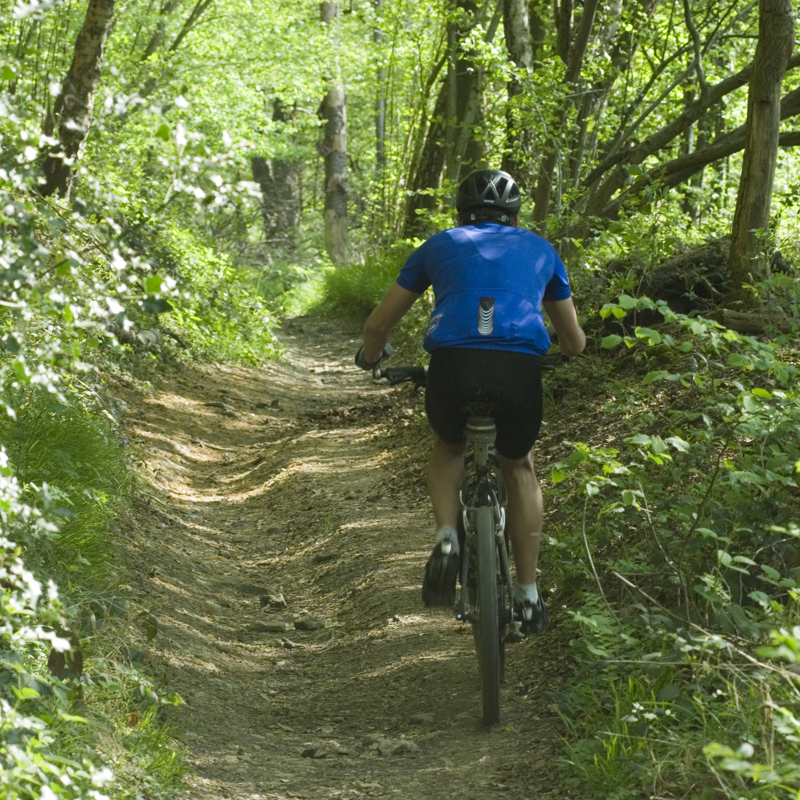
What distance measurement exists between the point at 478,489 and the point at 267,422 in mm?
6980

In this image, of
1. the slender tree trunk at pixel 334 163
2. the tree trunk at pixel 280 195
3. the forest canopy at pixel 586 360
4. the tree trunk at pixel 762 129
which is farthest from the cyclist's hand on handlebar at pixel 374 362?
the tree trunk at pixel 280 195

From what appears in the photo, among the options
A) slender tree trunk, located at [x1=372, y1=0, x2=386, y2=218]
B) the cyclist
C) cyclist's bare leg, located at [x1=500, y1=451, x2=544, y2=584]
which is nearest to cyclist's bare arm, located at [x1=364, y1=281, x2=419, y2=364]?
the cyclist

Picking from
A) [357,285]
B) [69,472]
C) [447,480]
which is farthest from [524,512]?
[357,285]

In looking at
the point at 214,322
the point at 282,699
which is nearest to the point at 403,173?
the point at 214,322

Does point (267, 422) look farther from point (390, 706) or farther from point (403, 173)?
point (403, 173)

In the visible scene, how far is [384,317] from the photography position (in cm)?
439

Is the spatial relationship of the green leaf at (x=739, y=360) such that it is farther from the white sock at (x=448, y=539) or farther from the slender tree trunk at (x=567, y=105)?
the slender tree trunk at (x=567, y=105)

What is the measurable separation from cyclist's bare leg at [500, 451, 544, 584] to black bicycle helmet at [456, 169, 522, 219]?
3.66 ft

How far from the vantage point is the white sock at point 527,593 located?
446 centimetres

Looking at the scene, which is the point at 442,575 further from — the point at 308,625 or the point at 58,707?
the point at 308,625

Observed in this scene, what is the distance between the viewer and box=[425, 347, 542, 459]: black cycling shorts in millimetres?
4020

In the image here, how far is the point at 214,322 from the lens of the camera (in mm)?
13109

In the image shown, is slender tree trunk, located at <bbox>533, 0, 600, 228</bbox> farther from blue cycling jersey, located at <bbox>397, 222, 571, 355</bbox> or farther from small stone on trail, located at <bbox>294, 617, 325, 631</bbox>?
blue cycling jersey, located at <bbox>397, 222, 571, 355</bbox>

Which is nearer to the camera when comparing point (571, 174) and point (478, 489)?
point (478, 489)
